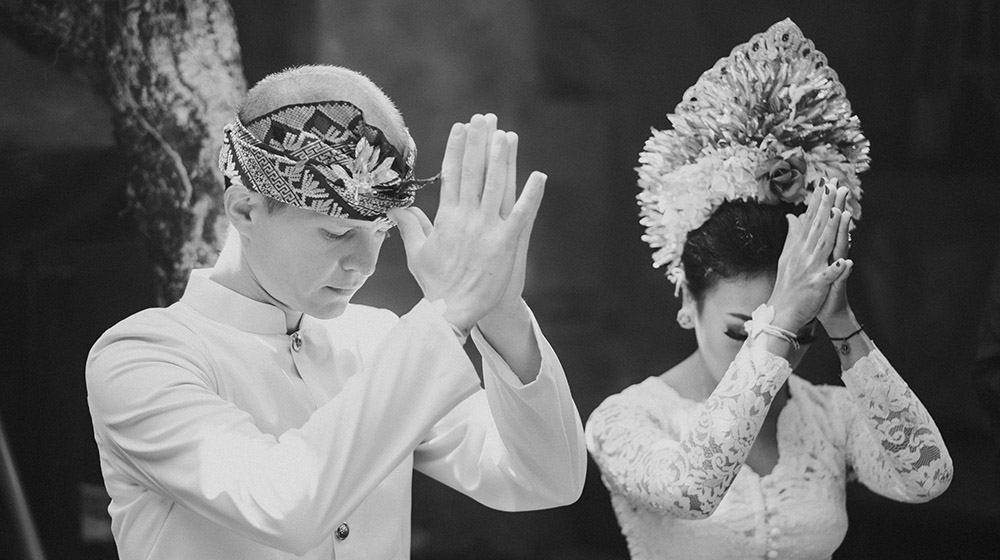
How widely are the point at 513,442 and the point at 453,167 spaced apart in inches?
20.6

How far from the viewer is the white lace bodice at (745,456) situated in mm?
2416

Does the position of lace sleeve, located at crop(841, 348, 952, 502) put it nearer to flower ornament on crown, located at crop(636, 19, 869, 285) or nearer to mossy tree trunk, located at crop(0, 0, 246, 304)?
flower ornament on crown, located at crop(636, 19, 869, 285)

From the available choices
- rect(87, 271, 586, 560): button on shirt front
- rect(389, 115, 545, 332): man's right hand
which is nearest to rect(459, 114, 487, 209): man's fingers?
rect(389, 115, 545, 332): man's right hand

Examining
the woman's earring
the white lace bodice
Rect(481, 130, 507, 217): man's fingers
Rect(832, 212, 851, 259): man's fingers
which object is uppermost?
Rect(481, 130, 507, 217): man's fingers

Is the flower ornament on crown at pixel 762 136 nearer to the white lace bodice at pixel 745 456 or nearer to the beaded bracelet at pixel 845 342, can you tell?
the beaded bracelet at pixel 845 342

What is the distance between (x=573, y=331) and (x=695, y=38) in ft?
2.92

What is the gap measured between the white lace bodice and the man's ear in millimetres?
1006

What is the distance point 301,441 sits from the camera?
1.69 meters

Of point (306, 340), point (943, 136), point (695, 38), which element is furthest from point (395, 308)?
point (943, 136)

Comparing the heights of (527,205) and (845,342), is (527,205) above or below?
above

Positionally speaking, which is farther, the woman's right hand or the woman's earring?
the woman's earring

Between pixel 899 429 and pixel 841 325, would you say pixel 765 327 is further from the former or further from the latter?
pixel 899 429

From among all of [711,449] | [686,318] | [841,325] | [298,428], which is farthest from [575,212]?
[298,428]

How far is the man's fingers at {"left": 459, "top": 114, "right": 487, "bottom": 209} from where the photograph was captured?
169cm
